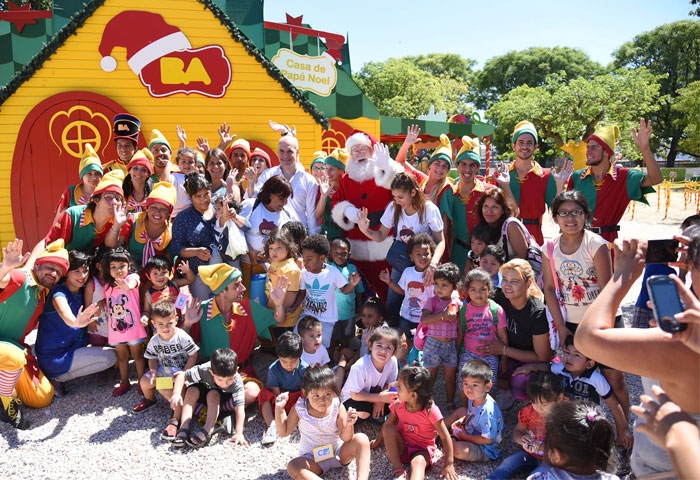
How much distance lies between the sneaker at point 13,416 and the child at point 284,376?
182 centimetres

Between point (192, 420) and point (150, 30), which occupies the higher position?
point (150, 30)

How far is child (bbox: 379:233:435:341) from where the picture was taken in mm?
4180

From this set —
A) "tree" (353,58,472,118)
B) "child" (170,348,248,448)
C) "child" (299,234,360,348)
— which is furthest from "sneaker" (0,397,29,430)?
"tree" (353,58,472,118)

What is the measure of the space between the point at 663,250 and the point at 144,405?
3788 mm

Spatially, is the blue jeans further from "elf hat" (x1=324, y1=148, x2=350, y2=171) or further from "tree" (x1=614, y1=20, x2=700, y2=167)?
"tree" (x1=614, y1=20, x2=700, y2=167)

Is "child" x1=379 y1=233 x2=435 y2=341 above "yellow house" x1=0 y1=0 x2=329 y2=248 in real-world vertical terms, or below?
below

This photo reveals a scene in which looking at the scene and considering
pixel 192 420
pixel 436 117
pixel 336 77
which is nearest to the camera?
pixel 192 420

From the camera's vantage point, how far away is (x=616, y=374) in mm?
3465

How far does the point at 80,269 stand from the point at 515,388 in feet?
12.0

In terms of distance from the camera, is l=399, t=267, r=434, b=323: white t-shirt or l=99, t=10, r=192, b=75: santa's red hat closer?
l=399, t=267, r=434, b=323: white t-shirt

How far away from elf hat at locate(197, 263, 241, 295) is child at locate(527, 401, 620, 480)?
2765 millimetres

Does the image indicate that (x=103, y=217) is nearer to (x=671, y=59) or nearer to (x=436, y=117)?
(x=436, y=117)

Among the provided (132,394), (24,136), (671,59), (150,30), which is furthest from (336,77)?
(671,59)

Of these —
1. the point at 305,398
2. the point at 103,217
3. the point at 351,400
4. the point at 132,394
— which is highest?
the point at 103,217
